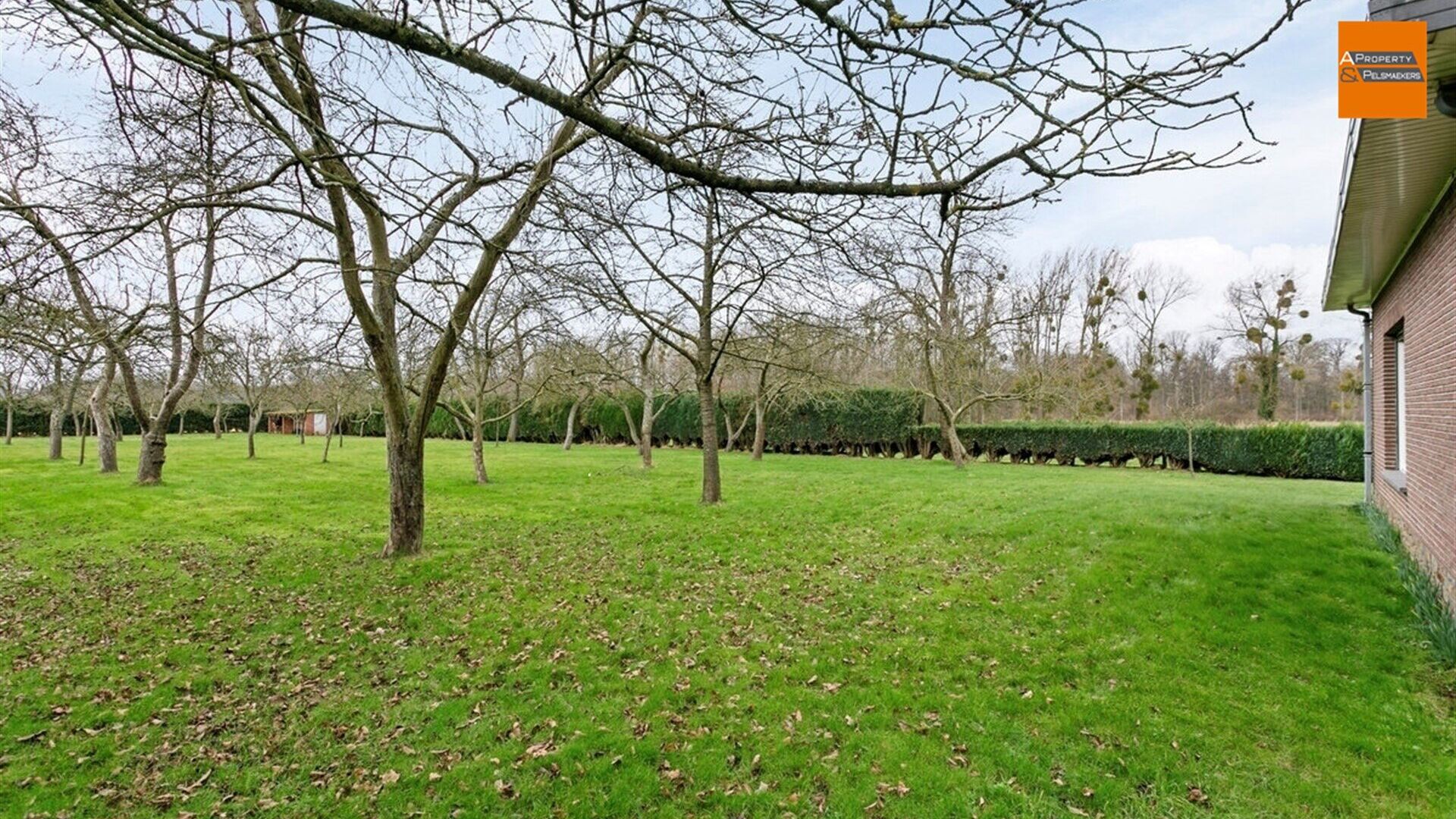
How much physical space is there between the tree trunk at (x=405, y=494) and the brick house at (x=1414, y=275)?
784 centimetres

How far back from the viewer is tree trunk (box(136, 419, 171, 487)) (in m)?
12.5

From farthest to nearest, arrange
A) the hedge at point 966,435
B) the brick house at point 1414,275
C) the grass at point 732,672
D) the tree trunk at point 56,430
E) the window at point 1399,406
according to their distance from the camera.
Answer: the tree trunk at point 56,430
the hedge at point 966,435
the window at point 1399,406
the brick house at point 1414,275
the grass at point 732,672

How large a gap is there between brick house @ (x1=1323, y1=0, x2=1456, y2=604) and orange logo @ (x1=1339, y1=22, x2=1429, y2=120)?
2.2 inches

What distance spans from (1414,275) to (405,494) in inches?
406

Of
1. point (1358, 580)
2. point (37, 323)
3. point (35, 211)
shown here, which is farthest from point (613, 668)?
point (1358, 580)

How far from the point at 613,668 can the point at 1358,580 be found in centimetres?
658

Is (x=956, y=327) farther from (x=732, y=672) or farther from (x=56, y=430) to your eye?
(x=56, y=430)

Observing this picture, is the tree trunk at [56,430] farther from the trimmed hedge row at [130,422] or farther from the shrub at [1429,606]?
the shrub at [1429,606]

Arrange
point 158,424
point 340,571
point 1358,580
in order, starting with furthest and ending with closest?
point 158,424, point 340,571, point 1358,580

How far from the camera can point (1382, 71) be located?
3066 millimetres

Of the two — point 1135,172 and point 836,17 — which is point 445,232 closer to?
point 836,17

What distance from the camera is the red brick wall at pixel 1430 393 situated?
4637 millimetres

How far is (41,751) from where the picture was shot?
3.41 meters

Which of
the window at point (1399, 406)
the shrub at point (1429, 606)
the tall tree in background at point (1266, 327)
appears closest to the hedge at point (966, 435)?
the window at point (1399, 406)
